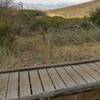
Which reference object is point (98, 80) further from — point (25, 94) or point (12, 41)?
point (12, 41)

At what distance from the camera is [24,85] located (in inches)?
189

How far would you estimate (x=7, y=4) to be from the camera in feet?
36.8

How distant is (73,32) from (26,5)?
261cm

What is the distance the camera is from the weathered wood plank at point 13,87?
426cm

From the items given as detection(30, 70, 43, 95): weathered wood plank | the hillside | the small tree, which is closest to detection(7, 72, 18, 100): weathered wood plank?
detection(30, 70, 43, 95): weathered wood plank

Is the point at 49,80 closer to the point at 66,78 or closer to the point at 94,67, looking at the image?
the point at 66,78

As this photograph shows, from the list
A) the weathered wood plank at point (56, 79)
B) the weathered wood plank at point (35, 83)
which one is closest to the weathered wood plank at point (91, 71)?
the weathered wood plank at point (56, 79)

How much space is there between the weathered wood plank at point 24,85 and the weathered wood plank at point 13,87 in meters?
0.09

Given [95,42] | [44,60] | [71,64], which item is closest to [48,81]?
[71,64]

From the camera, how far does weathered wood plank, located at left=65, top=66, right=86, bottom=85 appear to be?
480 cm

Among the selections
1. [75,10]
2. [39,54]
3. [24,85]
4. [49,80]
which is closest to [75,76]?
[49,80]

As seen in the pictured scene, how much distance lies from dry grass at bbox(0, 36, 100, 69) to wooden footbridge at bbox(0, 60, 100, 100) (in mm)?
1482

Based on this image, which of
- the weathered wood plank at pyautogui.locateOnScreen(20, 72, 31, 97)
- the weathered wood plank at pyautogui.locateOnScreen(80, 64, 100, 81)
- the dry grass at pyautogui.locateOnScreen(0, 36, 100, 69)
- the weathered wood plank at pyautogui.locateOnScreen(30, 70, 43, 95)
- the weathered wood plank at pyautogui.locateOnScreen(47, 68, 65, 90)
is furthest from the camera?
the dry grass at pyautogui.locateOnScreen(0, 36, 100, 69)

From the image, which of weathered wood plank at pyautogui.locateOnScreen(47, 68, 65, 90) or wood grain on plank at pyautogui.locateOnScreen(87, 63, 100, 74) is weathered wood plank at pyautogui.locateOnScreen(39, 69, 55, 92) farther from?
wood grain on plank at pyautogui.locateOnScreen(87, 63, 100, 74)
